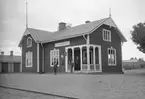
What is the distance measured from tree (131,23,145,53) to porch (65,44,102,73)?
3.47 meters

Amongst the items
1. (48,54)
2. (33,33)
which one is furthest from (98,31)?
(33,33)

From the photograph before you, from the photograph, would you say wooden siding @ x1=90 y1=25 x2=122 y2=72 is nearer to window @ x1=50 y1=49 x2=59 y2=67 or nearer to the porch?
the porch

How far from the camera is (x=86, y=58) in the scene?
66.9 ft

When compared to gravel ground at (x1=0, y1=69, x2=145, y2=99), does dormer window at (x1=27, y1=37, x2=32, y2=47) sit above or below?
above

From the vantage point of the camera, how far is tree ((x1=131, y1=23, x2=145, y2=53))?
16391 mm

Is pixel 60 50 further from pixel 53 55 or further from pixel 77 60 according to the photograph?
pixel 77 60

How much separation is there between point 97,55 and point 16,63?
23.5 meters

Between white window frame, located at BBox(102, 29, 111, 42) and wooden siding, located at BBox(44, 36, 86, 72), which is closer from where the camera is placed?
wooden siding, located at BBox(44, 36, 86, 72)

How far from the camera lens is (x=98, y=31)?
19.4 metres

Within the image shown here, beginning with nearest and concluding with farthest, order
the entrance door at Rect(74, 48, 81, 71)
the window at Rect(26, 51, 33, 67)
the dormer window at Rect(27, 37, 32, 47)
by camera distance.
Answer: the entrance door at Rect(74, 48, 81, 71)
the window at Rect(26, 51, 33, 67)
the dormer window at Rect(27, 37, 32, 47)

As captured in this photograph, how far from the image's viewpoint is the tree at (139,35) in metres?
16.4

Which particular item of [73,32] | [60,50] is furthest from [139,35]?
[60,50]

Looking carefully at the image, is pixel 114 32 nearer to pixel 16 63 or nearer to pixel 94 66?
pixel 94 66

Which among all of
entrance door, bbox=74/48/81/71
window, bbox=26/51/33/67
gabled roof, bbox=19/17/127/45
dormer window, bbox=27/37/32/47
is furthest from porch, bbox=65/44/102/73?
dormer window, bbox=27/37/32/47
